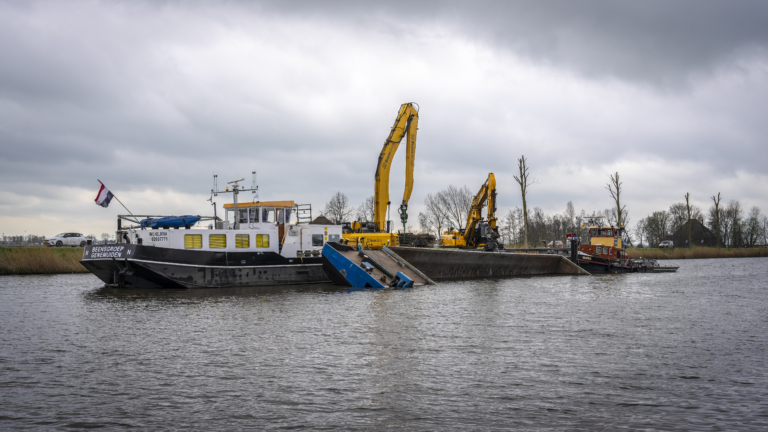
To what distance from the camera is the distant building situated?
94812 millimetres

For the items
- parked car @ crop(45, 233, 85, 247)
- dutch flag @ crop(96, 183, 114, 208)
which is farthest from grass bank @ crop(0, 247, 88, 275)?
dutch flag @ crop(96, 183, 114, 208)

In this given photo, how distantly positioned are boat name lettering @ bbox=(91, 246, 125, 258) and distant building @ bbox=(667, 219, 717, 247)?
94263 millimetres

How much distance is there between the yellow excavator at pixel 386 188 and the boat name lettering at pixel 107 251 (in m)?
11.6

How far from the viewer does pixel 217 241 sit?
26641 millimetres

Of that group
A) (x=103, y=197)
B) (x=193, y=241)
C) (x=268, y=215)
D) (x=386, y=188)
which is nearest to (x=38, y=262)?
(x=103, y=197)

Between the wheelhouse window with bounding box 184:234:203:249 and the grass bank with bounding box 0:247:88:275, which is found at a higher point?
the wheelhouse window with bounding box 184:234:203:249

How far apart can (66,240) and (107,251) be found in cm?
2892

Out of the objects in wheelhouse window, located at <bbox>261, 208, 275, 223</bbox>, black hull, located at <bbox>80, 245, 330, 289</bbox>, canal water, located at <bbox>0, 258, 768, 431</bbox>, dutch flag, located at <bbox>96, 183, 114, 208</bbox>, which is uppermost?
dutch flag, located at <bbox>96, 183, 114, 208</bbox>

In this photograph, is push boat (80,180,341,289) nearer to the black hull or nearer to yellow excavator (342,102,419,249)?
the black hull

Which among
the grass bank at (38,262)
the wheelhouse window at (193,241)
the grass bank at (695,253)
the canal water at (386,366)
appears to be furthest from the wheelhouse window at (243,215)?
the grass bank at (695,253)

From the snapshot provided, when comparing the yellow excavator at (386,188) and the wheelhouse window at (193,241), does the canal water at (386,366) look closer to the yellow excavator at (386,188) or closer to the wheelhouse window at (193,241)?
the wheelhouse window at (193,241)

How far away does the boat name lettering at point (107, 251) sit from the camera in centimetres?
2478

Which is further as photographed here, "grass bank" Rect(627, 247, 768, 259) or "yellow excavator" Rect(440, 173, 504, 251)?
"grass bank" Rect(627, 247, 768, 259)

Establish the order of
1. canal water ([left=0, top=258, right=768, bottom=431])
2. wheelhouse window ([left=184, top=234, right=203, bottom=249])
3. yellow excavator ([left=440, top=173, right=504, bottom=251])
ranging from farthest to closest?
yellow excavator ([left=440, top=173, right=504, bottom=251])
wheelhouse window ([left=184, top=234, right=203, bottom=249])
canal water ([left=0, top=258, right=768, bottom=431])
